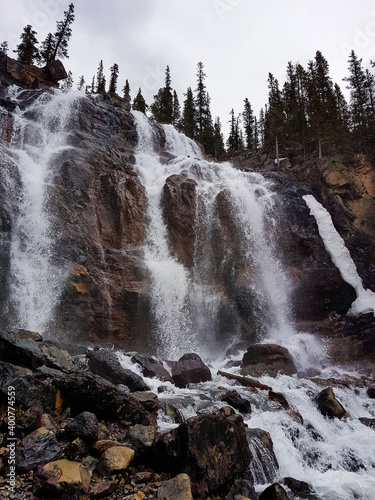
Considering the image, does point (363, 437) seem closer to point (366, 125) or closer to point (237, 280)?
point (237, 280)

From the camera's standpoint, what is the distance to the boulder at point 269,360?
53.7 ft

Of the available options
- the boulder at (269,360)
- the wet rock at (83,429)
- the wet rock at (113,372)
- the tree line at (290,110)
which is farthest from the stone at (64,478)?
the tree line at (290,110)

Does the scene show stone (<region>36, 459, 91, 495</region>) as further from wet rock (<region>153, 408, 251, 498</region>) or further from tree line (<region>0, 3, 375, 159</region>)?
tree line (<region>0, 3, 375, 159</region>)

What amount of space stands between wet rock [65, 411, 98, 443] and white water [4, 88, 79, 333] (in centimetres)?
1207

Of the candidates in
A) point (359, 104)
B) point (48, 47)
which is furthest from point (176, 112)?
point (359, 104)

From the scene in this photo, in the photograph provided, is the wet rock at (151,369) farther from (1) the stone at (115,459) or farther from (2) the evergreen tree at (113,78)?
(2) the evergreen tree at (113,78)

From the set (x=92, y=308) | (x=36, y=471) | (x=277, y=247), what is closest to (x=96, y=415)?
(x=36, y=471)

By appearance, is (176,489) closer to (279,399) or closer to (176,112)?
(279,399)

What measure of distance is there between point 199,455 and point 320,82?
4903 centimetres

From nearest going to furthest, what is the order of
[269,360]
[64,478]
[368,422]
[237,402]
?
[64,478], [237,402], [368,422], [269,360]

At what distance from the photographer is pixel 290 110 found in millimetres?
45750

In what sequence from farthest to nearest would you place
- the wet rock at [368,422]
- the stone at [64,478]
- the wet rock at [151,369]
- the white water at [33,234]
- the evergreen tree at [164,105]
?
the evergreen tree at [164,105], the white water at [33,234], the wet rock at [151,369], the wet rock at [368,422], the stone at [64,478]

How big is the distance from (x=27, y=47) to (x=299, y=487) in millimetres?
56049

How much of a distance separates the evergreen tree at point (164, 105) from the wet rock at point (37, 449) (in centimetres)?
5101
